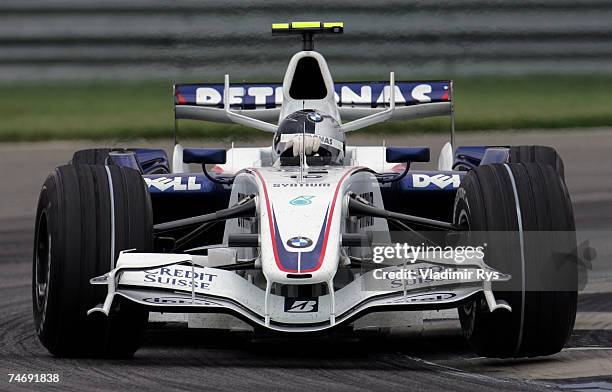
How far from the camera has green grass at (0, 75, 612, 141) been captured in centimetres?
2180

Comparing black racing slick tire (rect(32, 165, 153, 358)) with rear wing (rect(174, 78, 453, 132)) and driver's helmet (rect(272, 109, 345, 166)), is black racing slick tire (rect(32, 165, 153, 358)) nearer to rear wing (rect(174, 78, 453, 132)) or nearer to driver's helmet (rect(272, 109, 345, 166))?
driver's helmet (rect(272, 109, 345, 166))

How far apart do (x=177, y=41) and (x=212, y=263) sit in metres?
10.9

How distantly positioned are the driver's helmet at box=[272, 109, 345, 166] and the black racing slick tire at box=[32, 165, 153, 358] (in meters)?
1.57

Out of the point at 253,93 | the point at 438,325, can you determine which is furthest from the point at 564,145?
the point at 438,325

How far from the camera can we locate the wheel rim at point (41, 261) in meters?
10.2

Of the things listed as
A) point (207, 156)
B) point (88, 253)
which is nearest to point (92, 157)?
point (207, 156)

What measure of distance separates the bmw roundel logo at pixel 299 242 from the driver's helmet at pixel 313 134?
5.87 ft

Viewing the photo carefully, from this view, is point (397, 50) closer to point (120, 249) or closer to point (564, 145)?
point (564, 145)

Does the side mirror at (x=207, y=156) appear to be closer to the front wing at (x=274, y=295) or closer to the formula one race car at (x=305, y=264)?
the formula one race car at (x=305, y=264)

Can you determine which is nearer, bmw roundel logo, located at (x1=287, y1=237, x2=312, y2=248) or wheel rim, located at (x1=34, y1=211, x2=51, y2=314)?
bmw roundel logo, located at (x1=287, y1=237, x2=312, y2=248)

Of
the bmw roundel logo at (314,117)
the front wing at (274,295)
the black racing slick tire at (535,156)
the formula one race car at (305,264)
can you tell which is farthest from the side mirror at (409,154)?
the front wing at (274,295)

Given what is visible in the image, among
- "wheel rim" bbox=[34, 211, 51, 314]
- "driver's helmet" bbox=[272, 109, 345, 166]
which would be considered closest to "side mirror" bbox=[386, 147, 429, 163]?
"driver's helmet" bbox=[272, 109, 345, 166]

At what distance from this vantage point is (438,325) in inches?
455

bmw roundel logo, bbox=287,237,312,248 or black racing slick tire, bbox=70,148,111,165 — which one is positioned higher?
black racing slick tire, bbox=70,148,111,165
